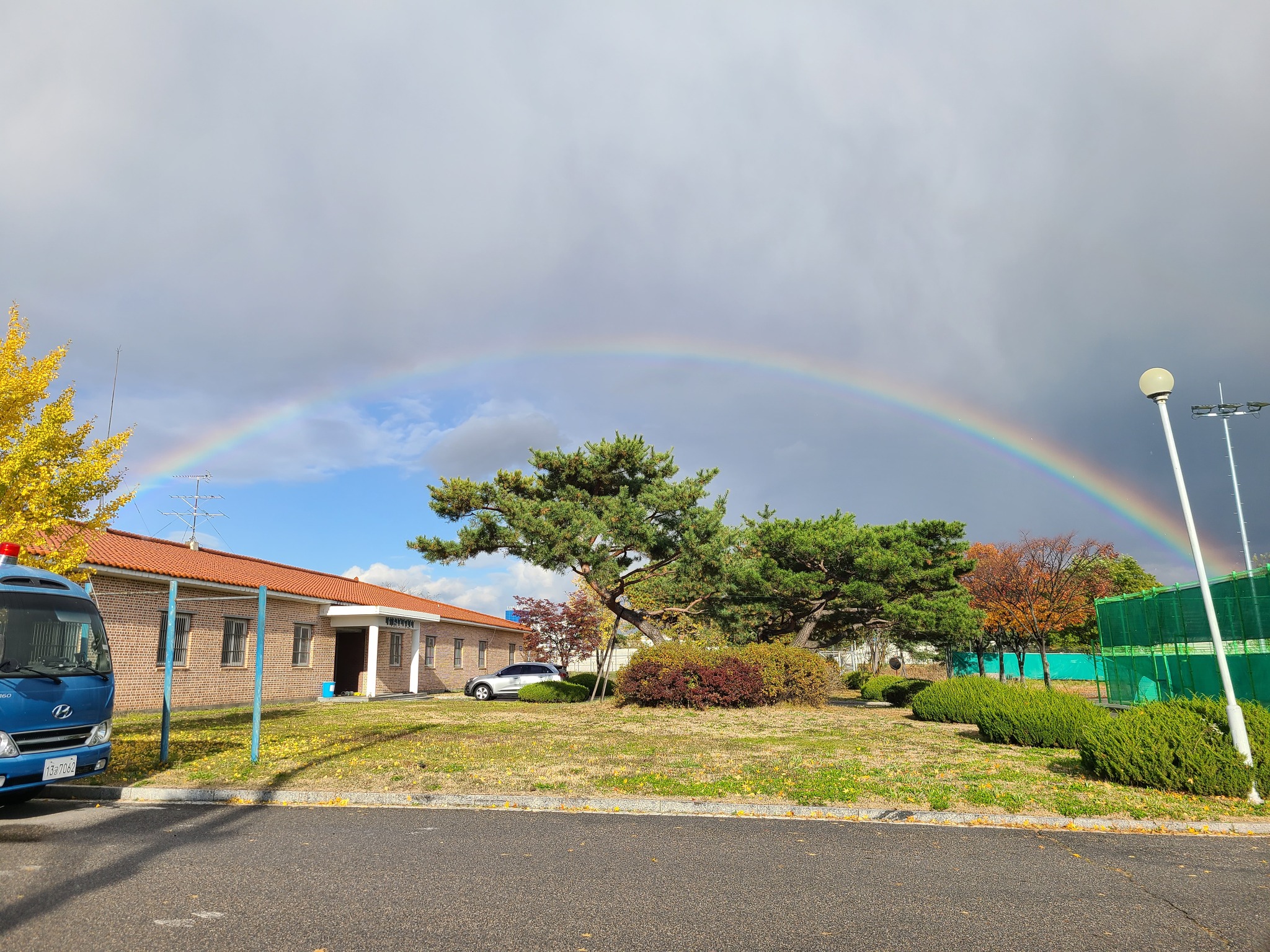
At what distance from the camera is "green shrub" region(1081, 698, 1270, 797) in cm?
864

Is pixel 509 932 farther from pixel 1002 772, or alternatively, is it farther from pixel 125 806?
pixel 1002 772

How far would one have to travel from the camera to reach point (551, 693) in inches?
1067

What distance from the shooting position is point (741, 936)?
15.1ft

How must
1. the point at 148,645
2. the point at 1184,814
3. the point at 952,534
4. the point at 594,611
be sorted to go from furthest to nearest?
the point at 594,611
the point at 952,534
the point at 148,645
the point at 1184,814

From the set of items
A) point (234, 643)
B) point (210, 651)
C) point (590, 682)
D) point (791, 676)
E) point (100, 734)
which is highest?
point (234, 643)

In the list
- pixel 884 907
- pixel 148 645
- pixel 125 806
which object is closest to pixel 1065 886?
pixel 884 907

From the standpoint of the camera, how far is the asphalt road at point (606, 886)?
4.57m

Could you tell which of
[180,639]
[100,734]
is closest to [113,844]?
[100,734]

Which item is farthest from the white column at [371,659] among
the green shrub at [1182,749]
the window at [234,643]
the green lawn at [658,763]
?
the green shrub at [1182,749]

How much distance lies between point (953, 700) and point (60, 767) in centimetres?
1576

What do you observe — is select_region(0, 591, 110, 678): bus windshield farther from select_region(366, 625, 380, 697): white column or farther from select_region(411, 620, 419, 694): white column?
select_region(411, 620, 419, 694): white column

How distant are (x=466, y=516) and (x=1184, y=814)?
2116 centimetres

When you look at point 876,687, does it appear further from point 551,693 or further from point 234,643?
point 234,643

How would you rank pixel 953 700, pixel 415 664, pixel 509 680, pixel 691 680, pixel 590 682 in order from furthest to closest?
pixel 415 664 → pixel 509 680 → pixel 590 682 → pixel 691 680 → pixel 953 700
